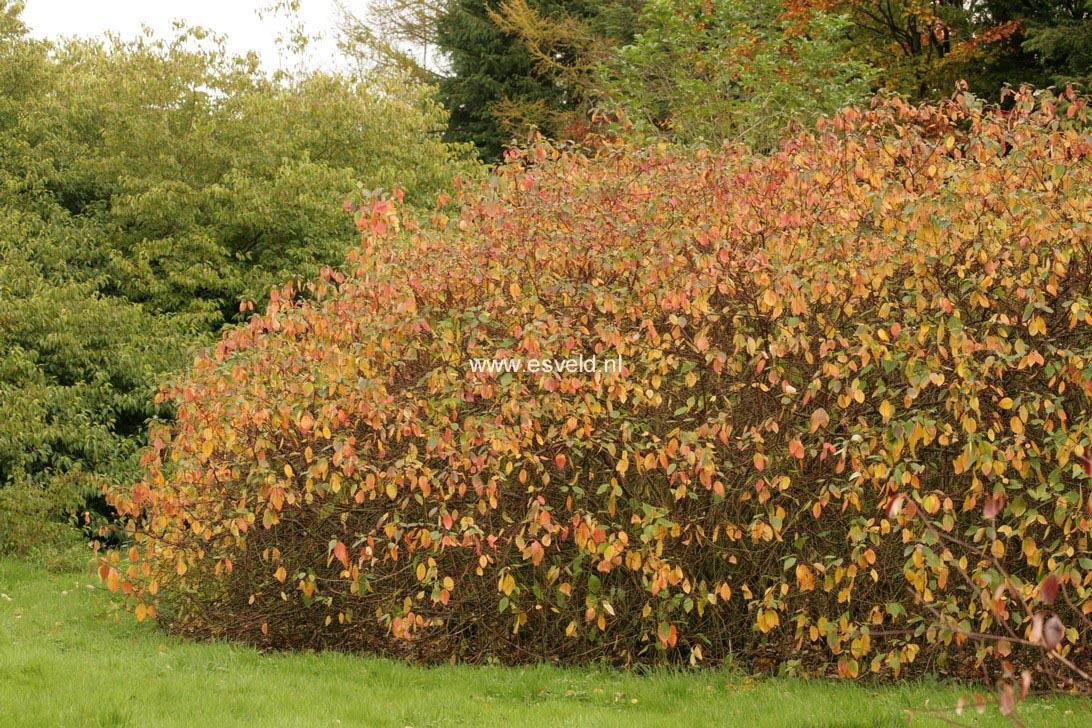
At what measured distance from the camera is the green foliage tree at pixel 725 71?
14984 mm

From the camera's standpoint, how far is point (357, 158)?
1803cm

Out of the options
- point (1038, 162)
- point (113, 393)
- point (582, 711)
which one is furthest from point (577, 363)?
point (113, 393)

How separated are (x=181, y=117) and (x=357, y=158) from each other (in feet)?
9.16

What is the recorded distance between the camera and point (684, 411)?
6.02 meters

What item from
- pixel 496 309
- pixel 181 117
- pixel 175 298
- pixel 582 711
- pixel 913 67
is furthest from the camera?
pixel 913 67

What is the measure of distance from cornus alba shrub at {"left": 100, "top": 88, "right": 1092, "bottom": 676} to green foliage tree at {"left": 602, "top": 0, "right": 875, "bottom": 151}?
772 cm

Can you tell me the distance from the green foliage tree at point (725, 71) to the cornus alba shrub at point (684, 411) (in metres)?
7.72

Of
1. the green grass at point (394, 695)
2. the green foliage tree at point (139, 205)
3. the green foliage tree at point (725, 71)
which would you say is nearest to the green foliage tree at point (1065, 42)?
the green foliage tree at point (725, 71)

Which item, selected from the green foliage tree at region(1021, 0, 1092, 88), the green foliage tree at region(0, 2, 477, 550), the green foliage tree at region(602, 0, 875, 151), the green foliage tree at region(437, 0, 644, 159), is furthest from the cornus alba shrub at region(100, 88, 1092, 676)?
the green foliage tree at region(437, 0, 644, 159)

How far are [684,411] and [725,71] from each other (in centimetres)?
1012

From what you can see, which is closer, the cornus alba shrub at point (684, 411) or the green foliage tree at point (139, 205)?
the cornus alba shrub at point (684, 411)

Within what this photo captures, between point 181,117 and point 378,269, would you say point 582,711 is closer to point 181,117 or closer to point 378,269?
point 378,269

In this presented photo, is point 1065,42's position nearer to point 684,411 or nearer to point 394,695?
point 684,411

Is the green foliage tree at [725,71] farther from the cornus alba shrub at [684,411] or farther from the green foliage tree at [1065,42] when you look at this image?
the cornus alba shrub at [684,411]
